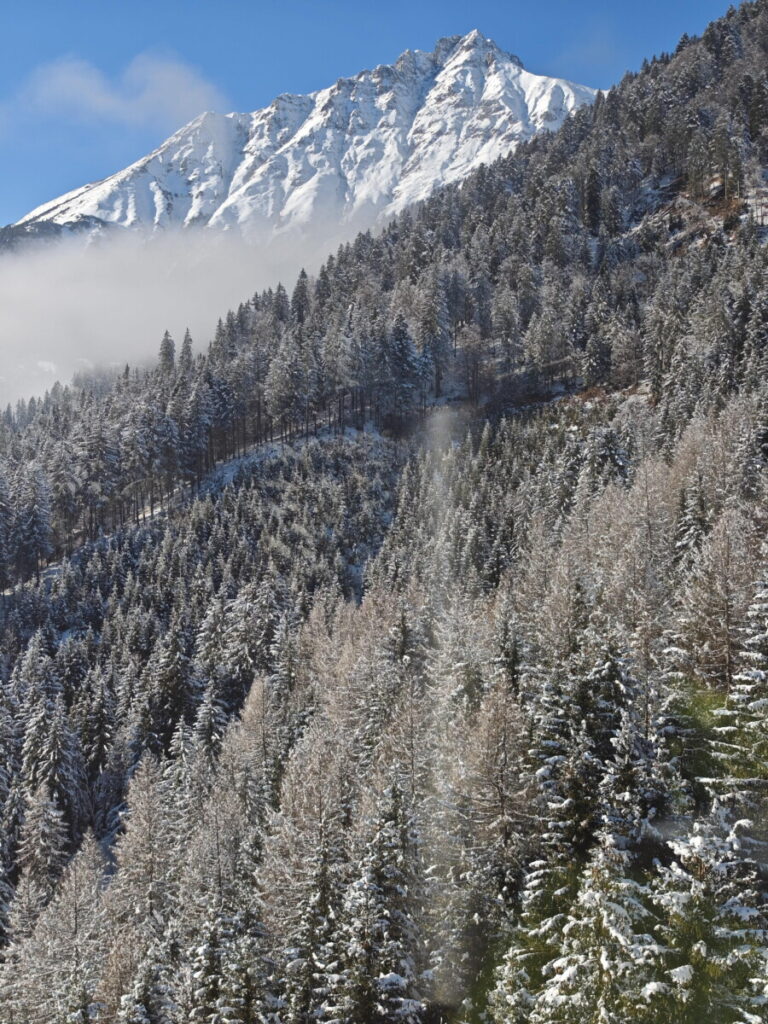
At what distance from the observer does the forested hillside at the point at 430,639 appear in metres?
22.7

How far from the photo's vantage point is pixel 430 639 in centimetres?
5059

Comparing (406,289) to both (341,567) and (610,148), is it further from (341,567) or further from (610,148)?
(341,567)

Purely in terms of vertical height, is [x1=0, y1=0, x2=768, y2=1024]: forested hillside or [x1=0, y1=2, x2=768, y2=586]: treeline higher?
[x1=0, y1=2, x2=768, y2=586]: treeline

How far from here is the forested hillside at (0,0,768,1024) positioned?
74.4 feet

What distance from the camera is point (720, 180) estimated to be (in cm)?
13925

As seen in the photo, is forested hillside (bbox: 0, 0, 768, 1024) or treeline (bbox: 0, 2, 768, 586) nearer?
forested hillside (bbox: 0, 0, 768, 1024)

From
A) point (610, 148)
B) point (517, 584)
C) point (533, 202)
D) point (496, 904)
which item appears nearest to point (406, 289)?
point (533, 202)

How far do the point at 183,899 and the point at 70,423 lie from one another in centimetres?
12319

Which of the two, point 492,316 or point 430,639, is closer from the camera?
point 430,639

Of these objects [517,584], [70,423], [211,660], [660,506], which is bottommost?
[211,660]

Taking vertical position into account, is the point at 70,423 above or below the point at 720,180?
below

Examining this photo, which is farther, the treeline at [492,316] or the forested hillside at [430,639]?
the treeline at [492,316]

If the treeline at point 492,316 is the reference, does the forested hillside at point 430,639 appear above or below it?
below

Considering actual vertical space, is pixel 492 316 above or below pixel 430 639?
above
